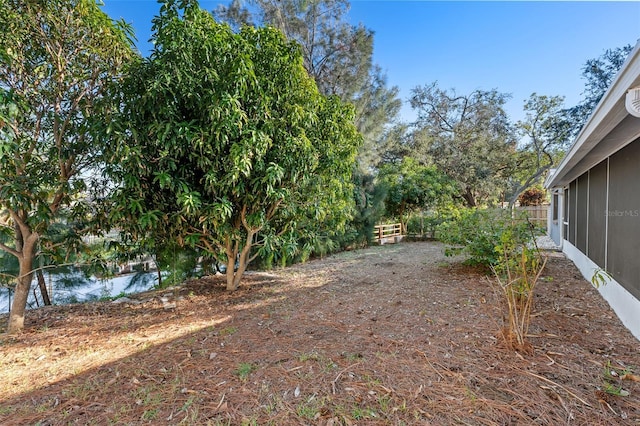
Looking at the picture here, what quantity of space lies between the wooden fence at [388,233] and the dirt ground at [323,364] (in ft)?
25.1

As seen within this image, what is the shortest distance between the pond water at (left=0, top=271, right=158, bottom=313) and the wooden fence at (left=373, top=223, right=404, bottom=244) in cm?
822

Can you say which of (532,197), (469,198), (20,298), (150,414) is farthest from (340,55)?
(532,197)

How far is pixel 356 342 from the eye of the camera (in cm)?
298

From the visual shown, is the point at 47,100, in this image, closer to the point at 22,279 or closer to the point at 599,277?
the point at 22,279

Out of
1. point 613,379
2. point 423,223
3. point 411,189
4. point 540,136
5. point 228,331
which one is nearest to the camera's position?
point 613,379

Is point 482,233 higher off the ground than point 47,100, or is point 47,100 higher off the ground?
point 47,100

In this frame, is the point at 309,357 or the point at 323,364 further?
the point at 309,357

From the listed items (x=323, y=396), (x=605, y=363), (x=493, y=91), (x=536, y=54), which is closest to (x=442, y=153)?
(x=493, y=91)

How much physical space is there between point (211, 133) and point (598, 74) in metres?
16.8

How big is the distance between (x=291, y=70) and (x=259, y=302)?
11.4 ft

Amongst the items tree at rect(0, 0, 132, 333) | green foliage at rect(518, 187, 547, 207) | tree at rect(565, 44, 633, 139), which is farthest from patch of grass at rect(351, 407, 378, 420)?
green foliage at rect(518, 187, 547, 207)

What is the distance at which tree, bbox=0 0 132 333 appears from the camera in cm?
316

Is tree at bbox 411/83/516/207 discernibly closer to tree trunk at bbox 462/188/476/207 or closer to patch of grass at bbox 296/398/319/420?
tree trunk at bbox 462/188/476/207

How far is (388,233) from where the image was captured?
12867mm
